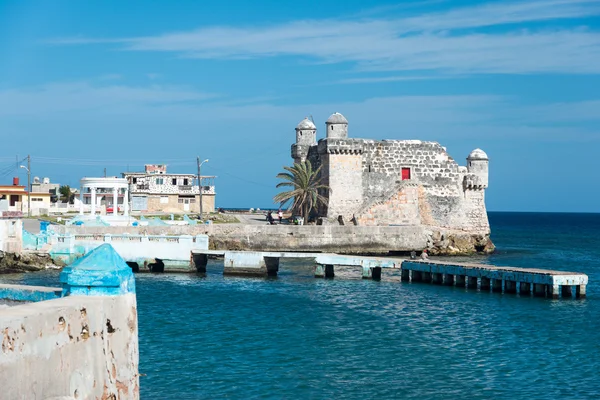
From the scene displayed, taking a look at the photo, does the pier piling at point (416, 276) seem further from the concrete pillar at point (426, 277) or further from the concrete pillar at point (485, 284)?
the concrete pillar at point (485, 284)

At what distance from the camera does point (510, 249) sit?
51.1 m

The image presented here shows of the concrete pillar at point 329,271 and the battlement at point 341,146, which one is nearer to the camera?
the concrete pillar at point 329,271

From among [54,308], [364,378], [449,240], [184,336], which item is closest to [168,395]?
[364,378]

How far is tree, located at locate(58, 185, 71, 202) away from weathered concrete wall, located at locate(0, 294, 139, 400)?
6140 cm

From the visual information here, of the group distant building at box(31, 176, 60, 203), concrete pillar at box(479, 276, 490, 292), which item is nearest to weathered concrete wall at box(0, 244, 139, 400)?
concrete pillar at box(479, 276, 490, 292)

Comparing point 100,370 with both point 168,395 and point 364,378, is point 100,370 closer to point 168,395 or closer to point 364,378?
point 168,395

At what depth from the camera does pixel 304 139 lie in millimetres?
47125

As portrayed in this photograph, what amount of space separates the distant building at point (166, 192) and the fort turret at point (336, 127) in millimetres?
17394

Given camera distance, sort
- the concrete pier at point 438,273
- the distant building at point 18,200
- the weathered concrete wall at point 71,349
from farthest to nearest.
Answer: the distant building at point 18,200
the concrete pier at point 438,273
the weathered concrete wall at point 71,349

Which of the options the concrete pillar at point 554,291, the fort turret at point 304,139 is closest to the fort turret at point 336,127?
the fort turret at point 304,139

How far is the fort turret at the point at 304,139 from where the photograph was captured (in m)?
46.8

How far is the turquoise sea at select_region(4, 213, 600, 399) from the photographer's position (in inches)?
562

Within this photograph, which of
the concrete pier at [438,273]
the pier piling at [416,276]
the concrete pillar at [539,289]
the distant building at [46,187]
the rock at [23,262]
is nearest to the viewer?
the concrete pier at [438,273]

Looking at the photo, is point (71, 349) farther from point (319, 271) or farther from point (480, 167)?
point (480, 167)
